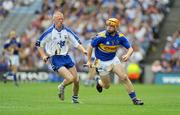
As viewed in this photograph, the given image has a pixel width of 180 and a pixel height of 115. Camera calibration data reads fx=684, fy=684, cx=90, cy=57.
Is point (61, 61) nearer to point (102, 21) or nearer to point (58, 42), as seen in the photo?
point (58, 42)

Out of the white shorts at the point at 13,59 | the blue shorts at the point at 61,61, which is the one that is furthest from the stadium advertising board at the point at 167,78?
the blue shorts at the point at 61,61

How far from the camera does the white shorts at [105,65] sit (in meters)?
19.3

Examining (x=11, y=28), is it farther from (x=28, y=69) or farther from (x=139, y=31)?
(x=139, y=31)

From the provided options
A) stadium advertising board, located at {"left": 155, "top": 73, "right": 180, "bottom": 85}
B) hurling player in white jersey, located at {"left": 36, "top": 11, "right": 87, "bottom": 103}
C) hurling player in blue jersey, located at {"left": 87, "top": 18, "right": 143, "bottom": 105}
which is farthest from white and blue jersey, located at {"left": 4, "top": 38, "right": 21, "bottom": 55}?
hurling player in blue jersey, located at {"left": 87, "top": 18, "right": 143, "bottom": 105}

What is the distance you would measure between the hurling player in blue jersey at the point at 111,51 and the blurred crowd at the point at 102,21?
17993 mm

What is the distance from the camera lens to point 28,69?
1555 inches

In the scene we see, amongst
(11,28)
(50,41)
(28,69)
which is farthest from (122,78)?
(11,28)

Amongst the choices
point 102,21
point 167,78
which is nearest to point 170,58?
point 167,78

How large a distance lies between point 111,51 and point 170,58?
1835 cm

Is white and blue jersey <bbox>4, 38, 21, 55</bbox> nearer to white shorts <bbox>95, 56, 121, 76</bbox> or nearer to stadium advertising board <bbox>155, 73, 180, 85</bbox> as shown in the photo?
stadium advertising board <bbox>155, 73, 180, 85</bbox>

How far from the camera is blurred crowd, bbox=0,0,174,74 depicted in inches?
1522

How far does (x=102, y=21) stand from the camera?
39750 mm

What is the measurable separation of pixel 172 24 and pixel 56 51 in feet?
71.2

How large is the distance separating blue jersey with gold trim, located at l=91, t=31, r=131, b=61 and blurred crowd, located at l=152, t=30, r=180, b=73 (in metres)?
17.4
